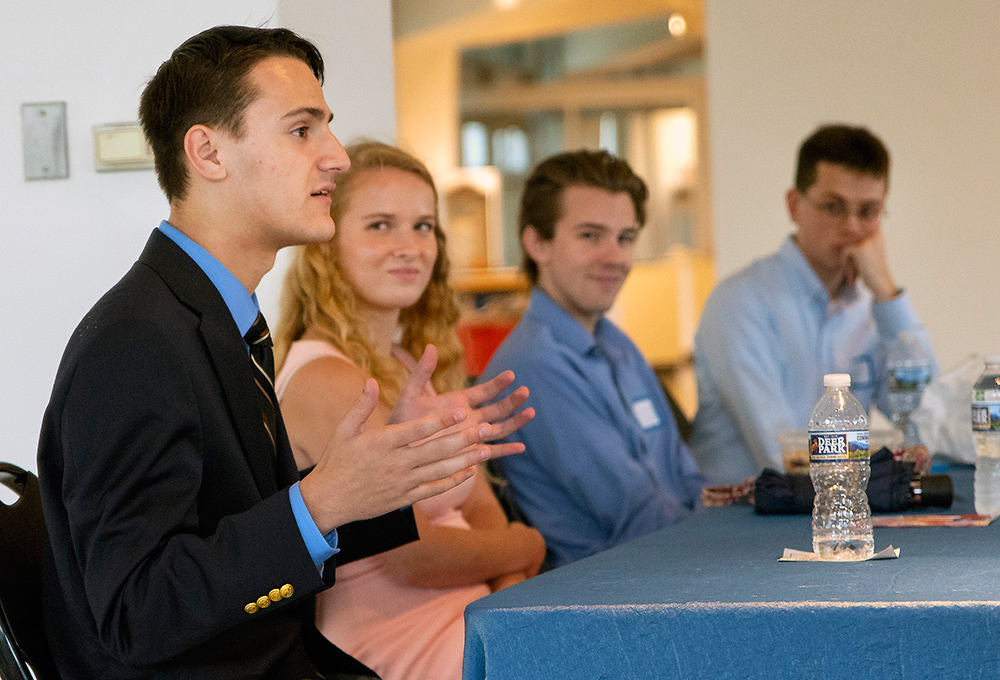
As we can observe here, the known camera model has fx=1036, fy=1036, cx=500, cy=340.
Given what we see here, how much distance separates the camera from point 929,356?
3166 millimetres

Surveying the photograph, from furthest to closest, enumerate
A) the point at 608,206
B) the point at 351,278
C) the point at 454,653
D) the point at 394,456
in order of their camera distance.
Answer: the point at 608,206 < the point at 351,278 < the point at 454,653 < the point at 394,456

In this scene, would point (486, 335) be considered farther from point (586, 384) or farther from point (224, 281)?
point (224, 281)

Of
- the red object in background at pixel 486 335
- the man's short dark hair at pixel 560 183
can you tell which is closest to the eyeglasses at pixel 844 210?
the man's short dark hair at pixel 560 183

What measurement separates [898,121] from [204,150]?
4117mm

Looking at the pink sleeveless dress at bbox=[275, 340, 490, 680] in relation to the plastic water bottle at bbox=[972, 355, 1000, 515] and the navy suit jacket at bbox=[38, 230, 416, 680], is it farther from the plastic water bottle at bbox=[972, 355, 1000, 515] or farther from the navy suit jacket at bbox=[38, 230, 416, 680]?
the plastic water bottle at bbox=[972, 355, 1000, 515]

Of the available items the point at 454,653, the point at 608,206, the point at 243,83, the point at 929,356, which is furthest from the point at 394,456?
the point at 929,356

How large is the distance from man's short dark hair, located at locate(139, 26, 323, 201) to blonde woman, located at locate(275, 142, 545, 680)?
0.49 m

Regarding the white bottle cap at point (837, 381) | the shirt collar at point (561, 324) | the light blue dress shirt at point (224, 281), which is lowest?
the white bottle cap at point (837, 381)

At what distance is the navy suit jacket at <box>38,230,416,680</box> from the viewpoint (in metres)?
1.23

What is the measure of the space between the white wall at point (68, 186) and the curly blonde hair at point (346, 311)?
13.8 inches

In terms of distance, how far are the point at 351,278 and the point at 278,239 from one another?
73cm

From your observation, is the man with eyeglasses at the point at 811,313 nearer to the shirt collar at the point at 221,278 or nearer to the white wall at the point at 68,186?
the white wall at the point at 68,186

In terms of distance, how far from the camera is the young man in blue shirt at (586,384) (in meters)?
2.49

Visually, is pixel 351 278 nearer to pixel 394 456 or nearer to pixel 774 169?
pixel 394 456
